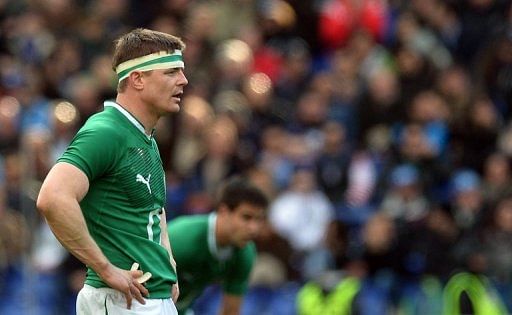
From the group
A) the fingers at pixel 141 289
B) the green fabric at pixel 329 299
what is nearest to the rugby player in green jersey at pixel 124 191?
the fingers at pixel 141 289

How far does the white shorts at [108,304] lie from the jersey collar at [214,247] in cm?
217

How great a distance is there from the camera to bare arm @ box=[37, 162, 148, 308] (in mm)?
5914

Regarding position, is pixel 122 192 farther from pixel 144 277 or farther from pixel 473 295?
pixel 473 295

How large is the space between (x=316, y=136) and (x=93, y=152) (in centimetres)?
915

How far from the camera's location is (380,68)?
1584cm

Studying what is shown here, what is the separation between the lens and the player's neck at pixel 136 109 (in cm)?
643

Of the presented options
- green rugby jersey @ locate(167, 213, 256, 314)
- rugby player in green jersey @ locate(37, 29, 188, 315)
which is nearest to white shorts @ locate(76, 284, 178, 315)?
rugby player in green jersey @ locate(37, 29, 188, 315)

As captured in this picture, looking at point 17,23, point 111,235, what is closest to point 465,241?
point 17,23

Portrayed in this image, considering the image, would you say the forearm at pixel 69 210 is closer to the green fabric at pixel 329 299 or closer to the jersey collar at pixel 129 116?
the jersey collar at pixel 129 116

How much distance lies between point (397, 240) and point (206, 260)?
5.28 m

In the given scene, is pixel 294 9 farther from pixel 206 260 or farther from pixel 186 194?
pixel 206 260

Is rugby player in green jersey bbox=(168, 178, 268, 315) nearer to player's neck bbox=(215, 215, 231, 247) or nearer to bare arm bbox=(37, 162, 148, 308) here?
player's neck bbox=(215, 215, 231, 247)

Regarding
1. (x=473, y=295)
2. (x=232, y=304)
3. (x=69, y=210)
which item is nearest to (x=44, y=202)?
(x=69, y=210)

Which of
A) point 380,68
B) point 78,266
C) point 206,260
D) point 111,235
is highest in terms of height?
point 111,235
